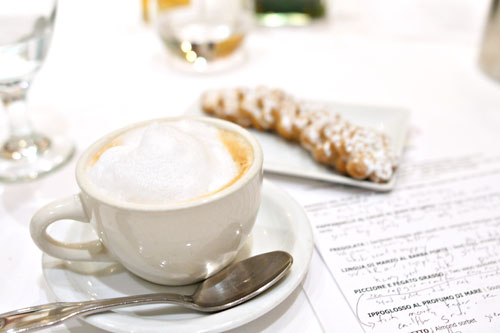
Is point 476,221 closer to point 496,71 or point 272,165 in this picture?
point 272,165

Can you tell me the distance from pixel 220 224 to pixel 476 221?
1.17ft

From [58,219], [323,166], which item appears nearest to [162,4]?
[323,166]

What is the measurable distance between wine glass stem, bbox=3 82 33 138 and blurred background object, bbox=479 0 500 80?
35.1 inches

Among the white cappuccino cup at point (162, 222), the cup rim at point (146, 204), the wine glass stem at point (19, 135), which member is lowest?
the wine glass stem at point (19, 135)

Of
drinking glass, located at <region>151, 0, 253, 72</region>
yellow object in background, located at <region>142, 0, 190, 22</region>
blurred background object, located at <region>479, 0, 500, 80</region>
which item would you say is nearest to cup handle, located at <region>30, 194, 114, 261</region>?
drinking glass, located at <region>151, 0, 253, 72</region>

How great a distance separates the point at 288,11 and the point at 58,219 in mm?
1028

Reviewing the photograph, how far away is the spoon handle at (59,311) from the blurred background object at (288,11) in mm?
1042

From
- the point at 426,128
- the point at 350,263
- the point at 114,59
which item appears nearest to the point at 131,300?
the point at 350,263

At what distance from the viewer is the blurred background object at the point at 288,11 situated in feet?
4.24

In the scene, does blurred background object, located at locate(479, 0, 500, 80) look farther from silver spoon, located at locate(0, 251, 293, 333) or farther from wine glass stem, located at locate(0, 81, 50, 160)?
wine glass stem, located at locate(0, 81, 50, 160)

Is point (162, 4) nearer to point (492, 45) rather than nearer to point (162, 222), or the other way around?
point (492, 45)

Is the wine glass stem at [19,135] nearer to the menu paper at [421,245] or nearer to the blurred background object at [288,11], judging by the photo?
the menu paper at [421,245]

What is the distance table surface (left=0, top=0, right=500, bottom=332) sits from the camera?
2.03 ft

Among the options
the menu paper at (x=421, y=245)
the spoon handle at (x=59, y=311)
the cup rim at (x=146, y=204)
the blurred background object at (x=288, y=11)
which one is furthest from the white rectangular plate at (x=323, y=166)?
the blurred background object at (x=288, y=11)
